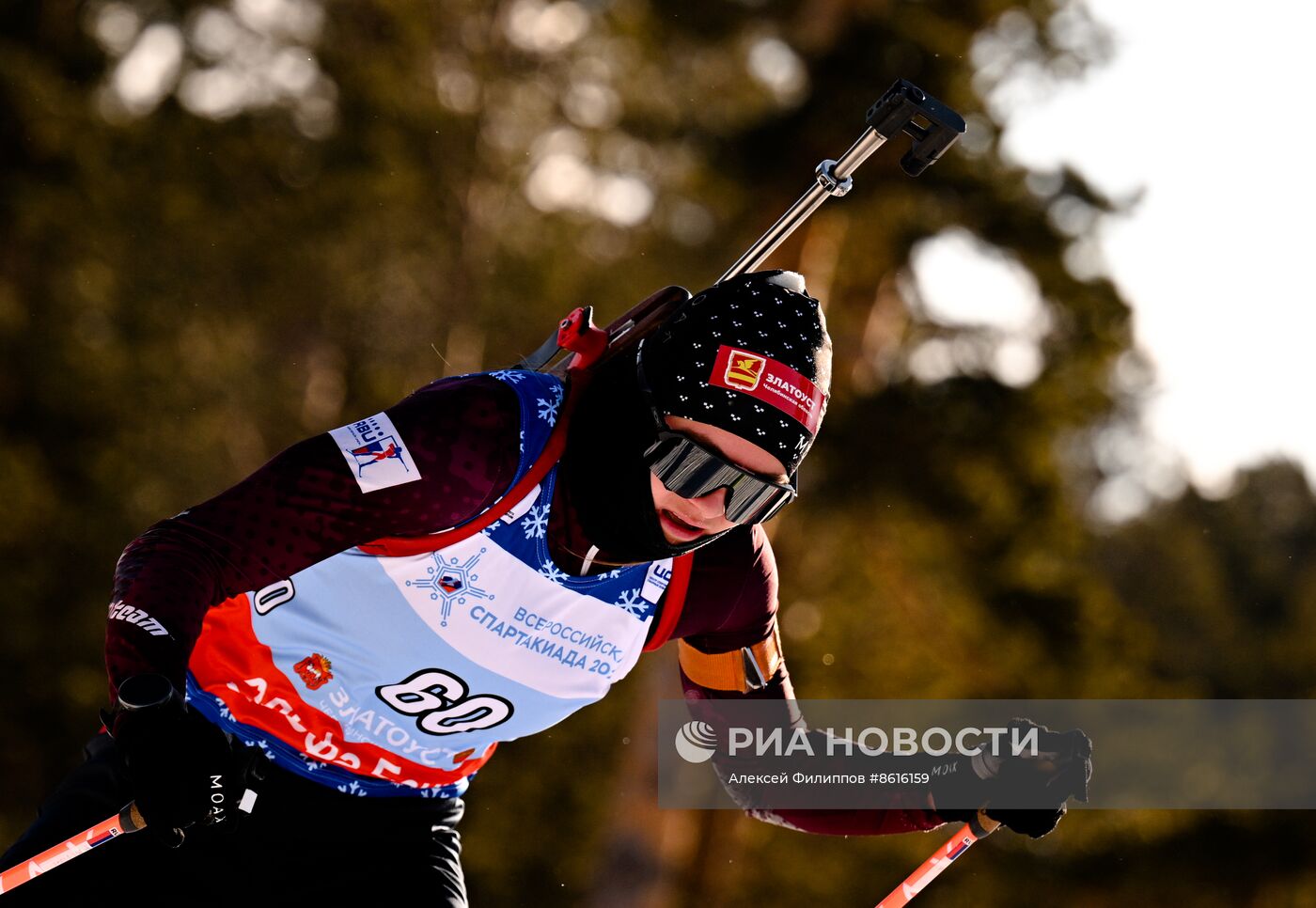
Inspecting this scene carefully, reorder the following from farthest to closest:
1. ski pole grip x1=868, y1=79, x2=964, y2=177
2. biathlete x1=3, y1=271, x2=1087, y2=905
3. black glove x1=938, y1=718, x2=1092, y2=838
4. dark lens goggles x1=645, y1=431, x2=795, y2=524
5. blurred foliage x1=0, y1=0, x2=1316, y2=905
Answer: blurred foliage x1=0, y1=0, x2=1316, y2=905
ski pole grip x1=868, y1=79, x2=964, y2=177
black glove x1=938, y1=718, x2=1092, y2=838
dark lens goggles x1=645, y1=431, x2=795, y2=524
biathlete x1=3, y1=271, x2=1087, y2=905

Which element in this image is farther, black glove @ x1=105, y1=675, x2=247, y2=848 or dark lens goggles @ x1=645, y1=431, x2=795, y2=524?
dark lens goggles @ x1=645, y1=431, x2=795, y2=524

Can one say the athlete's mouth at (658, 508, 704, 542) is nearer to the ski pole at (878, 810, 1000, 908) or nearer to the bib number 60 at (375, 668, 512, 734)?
the bib number 60 at (375, 668, 512, 734)

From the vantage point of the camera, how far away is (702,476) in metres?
2.76

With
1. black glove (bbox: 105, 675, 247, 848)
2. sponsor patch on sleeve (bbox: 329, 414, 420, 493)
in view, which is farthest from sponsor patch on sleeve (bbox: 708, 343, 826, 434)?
black glove (bbox: 105, 675, 247, 848)

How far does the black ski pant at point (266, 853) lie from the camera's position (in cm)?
260

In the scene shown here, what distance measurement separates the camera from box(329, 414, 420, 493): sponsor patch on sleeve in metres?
2.41

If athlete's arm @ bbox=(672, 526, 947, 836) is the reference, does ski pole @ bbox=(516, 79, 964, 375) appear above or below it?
above

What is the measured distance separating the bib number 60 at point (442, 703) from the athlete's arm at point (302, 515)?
0.40 meters

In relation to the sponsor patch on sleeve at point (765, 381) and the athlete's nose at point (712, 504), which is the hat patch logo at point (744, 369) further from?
the athlete's nose at point (712, 504)

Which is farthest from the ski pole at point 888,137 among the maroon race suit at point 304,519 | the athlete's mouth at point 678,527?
the maroon race suit at point 304,519

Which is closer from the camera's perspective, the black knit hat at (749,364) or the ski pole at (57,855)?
the ski pole at (57,855)

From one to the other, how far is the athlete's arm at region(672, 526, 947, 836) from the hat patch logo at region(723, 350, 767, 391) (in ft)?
1.43

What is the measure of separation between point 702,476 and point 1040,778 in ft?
3.30

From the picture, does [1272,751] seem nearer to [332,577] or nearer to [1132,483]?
[1132,483]
